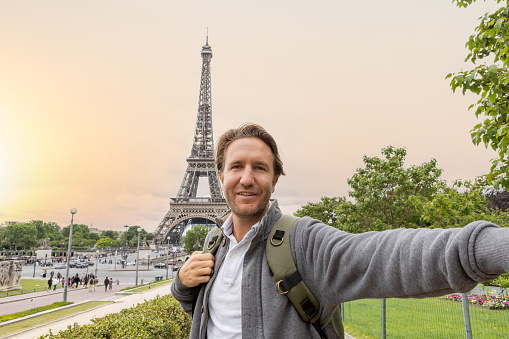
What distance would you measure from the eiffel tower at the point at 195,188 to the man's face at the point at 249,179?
54.1m

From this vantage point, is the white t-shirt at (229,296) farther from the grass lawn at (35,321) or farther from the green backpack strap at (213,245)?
the grass lawn at (35,321)

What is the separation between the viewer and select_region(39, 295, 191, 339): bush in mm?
4520

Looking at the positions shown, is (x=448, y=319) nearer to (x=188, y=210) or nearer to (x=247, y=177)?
A: (x=247, y=177)

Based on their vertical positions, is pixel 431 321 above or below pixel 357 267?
below

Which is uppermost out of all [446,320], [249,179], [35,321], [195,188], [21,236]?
[195,188]

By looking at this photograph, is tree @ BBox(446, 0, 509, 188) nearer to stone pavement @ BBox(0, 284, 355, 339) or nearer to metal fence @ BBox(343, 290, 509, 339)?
metal fence @ BBox(343, 290, 509, 339)

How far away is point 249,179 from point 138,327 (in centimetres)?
443

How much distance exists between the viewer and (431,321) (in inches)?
285

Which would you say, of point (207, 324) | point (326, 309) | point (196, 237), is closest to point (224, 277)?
point (207, 324)

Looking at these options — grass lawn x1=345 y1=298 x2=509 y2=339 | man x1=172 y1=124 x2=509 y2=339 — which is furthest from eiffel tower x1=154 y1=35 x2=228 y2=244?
man x1=172 y1=124 x2=509 y2=339

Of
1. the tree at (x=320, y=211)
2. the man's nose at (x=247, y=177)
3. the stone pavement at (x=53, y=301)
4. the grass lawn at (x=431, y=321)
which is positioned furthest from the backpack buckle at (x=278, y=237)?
the tree at (x=320, y=211)

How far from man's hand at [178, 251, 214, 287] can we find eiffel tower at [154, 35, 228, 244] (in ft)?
177

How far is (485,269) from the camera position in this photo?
88cm

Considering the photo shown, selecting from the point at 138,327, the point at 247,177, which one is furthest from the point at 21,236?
the point at 247,177
